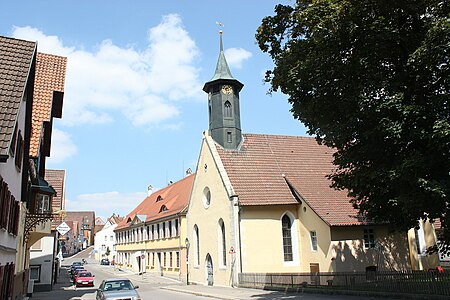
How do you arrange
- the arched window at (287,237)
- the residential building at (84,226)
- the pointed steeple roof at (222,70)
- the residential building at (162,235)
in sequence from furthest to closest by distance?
1. the residential building at (84,226)
2. the residential building at (162,235)
3. the pointed steeple roof at (222,70)
4. the arched window at (287,237)

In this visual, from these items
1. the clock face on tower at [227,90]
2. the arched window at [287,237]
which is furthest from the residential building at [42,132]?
the arched window at [287,237]

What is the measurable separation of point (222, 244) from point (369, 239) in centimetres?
1027

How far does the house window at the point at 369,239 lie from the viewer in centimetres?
2738

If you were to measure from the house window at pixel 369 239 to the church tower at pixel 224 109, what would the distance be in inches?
452

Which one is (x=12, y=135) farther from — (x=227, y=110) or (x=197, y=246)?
(x=197, y=246)

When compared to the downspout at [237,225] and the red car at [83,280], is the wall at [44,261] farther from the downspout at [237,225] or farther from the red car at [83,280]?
the downspout at [237,225]

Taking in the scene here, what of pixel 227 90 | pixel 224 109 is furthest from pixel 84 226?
pixel 227 90

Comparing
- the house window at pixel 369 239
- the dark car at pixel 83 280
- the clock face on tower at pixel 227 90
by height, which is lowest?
the dark car at pixel 83 280

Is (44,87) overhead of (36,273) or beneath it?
overhead

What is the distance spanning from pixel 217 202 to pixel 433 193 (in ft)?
68.8

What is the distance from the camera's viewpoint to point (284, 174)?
3206 centimetres

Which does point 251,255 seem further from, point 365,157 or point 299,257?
point 365,157

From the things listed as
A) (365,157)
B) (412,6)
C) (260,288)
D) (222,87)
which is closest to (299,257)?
(260,288)

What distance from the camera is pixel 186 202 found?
4141 centimetres
